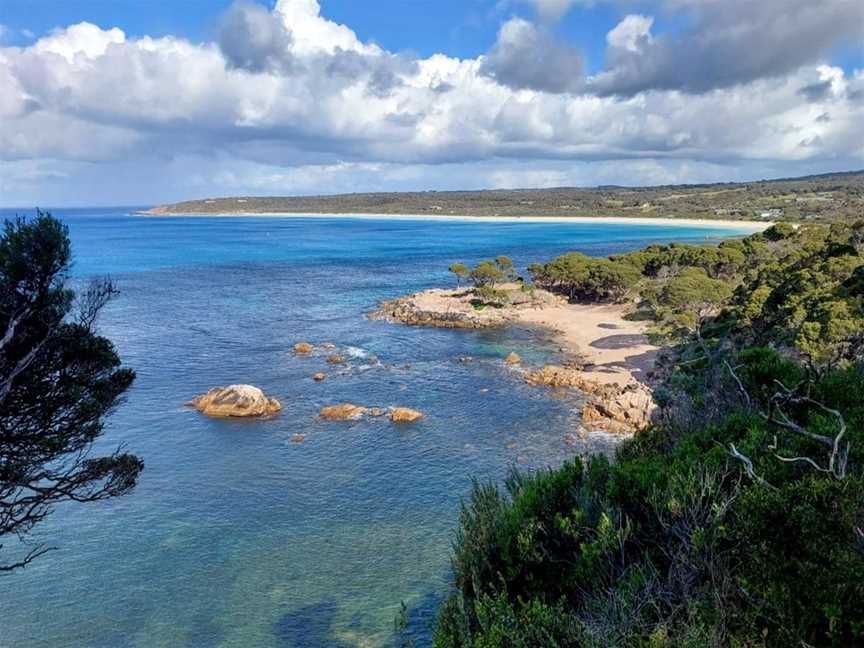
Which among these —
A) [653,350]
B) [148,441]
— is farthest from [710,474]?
[653,350]

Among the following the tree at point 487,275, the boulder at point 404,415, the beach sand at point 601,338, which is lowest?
the beach sand at point 601,338

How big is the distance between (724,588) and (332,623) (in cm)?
1167

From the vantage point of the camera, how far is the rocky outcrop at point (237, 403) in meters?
30.6

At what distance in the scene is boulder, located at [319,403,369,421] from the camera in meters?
30.2

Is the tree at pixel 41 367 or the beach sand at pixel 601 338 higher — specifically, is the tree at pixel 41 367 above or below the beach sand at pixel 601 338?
above

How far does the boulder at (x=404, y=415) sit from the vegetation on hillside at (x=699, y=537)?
1571 cm

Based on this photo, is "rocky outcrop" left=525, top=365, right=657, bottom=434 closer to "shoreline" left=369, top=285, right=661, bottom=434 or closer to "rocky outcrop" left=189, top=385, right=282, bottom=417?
"shoreline" left=369, top=285, right=661, bottom=434

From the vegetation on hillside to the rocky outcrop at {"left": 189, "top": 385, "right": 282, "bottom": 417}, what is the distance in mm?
20904

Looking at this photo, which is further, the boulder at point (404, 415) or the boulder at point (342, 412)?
the boulder at point (342, 412)

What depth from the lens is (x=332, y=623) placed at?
15438 mm

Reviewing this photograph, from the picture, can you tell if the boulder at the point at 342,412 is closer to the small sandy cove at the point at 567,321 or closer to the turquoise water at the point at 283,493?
the turquoise water at the point at 283,493

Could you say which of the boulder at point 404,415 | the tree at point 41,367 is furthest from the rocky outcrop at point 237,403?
the tree at point 41,367

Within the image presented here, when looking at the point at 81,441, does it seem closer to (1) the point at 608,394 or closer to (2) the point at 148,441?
(2) the point at 148,441

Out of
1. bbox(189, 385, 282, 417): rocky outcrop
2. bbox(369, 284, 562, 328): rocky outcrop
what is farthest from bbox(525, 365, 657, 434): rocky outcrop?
bbox(369, 284, 562, 328): rocky outcrop
